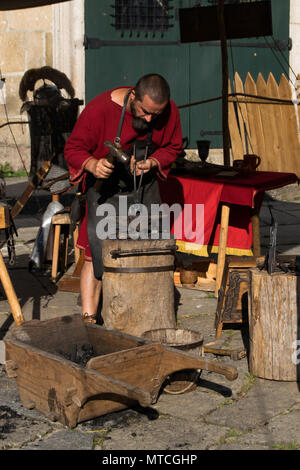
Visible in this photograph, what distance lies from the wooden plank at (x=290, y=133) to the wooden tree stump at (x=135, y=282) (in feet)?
19.8

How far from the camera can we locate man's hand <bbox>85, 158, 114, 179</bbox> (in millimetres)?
4422

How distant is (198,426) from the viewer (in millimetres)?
3498

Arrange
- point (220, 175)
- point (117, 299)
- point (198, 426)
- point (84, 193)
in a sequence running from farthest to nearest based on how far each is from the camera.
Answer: point (220, 175) → point (84, 193) → point (117, 299) → point (198, 426)

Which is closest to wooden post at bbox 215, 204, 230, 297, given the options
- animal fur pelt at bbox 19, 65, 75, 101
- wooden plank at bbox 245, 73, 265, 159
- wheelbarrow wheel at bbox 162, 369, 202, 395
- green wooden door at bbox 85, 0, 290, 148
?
wheelbarrow wheel at bbox 162, 369, 202, 395

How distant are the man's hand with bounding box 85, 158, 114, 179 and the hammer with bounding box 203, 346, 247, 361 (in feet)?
4.02

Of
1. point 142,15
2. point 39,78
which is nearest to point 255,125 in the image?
point 142,15

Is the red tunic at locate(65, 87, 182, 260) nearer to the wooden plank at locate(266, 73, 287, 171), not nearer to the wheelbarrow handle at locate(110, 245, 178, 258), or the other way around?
the wheelbarrow handle at locate(110, 245, 178, 258)

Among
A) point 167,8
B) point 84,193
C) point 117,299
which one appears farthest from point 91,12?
point 117,299

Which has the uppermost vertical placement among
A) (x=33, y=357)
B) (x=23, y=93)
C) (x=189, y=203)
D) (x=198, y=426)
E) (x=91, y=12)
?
(x=91, y=12)

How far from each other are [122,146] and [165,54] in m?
7.52

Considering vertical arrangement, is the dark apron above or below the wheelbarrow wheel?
above

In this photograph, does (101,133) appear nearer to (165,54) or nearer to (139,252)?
(139,252)

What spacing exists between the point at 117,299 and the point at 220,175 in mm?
1958
